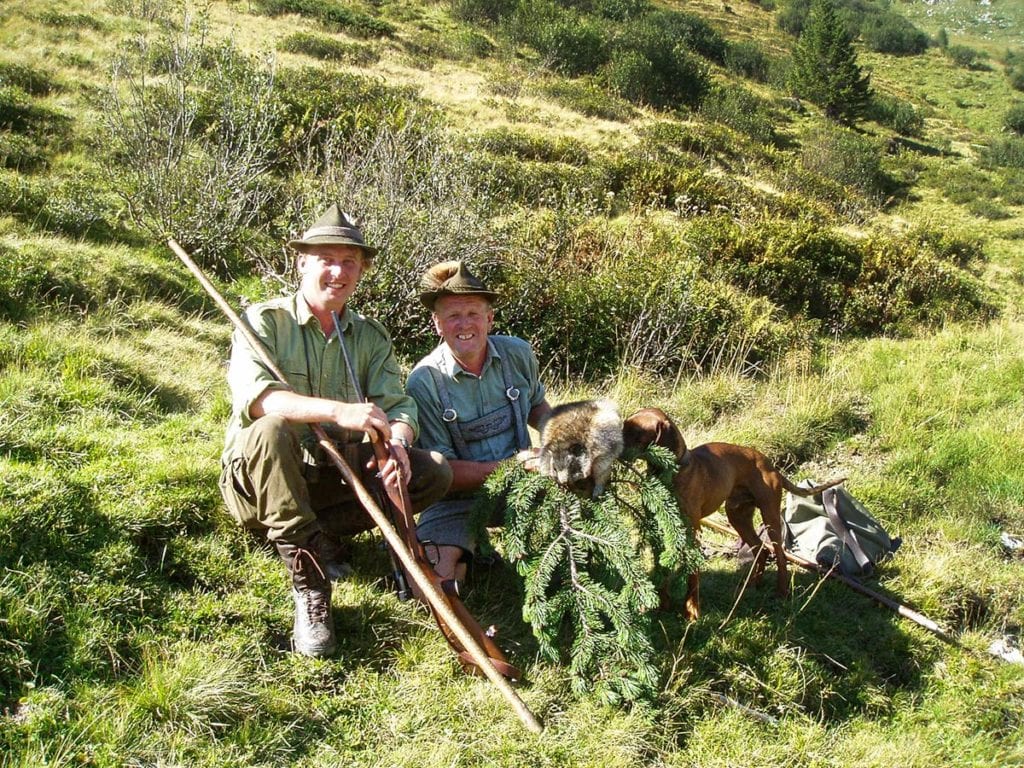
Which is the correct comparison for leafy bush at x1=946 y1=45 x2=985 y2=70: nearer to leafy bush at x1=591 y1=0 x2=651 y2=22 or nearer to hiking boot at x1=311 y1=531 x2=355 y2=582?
leafy bush at x1=591 y1=0 x2=651 y2=22

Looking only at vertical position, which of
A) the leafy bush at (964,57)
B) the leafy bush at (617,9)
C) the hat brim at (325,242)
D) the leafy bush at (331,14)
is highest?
the leafy bush at (964,57)

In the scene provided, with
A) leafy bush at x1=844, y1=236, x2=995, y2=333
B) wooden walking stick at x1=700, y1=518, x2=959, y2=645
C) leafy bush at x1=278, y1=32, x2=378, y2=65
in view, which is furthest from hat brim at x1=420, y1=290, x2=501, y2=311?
leafy bush at x1=278, y1=32, x2=378, y2=65

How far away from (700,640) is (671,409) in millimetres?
3316

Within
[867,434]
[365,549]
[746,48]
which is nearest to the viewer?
[365,549]

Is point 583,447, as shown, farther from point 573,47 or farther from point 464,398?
point 573,47

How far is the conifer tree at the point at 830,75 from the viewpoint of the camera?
3312 cm

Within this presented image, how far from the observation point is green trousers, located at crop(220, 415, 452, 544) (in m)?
2.87

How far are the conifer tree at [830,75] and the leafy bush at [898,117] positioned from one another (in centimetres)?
91

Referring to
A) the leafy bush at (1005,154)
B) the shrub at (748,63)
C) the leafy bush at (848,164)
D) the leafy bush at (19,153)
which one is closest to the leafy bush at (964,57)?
the shrub at (748,63)

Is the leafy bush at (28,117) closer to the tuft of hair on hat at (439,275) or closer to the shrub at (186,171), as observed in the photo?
the shrub at (186,171)

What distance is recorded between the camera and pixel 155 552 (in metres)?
3.26

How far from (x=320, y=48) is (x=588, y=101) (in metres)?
7.19

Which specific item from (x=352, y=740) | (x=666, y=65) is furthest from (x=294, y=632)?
(x=666, y=65)

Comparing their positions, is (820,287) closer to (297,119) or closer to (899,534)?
(899,534)
